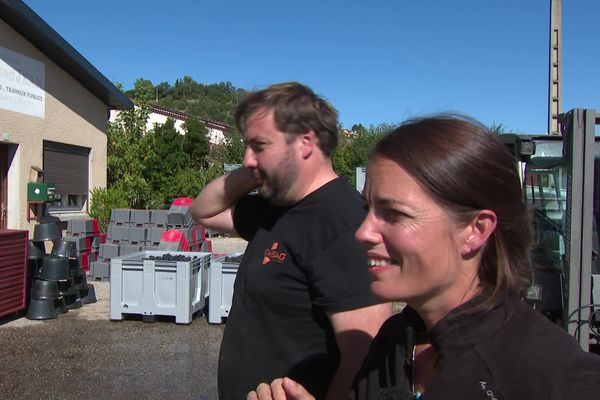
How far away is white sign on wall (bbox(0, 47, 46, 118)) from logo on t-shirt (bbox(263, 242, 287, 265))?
10545 mm

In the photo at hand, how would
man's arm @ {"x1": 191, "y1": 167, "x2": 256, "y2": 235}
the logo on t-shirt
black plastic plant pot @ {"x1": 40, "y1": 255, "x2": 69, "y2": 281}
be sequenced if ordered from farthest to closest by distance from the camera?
black plastic plant pot @ {"x1": 40, "y1": 255, "x2": 69, "y2": 281} < man's arm @ {"x1": 191, "y1": 167, "x2": 256, "y2": 235} < the logo on t-shirt

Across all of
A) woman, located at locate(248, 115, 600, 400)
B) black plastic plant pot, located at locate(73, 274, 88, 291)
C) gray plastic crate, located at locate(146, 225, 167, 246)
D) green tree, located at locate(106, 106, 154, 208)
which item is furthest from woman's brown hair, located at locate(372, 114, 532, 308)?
green tree, located at locate(106, 106, 154, 208)

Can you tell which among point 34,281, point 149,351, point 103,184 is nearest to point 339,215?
point 149,351

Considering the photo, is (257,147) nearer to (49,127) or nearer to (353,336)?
(353,336)

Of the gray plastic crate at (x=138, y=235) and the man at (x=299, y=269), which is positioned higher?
the man at (x=299, y=269)

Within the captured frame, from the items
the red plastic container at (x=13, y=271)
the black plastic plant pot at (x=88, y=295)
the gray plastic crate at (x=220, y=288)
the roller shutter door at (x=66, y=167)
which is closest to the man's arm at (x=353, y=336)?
the gray plastic crate at (x=220, y=288)

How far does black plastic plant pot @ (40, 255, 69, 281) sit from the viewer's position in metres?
7.94

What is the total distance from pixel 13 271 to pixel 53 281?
1.99ft

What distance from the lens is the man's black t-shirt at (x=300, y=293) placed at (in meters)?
1.94

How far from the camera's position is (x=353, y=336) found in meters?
1.85

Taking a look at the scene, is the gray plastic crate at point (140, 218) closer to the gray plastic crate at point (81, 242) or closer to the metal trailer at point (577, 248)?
the gray plastic crate at point (81, 242)

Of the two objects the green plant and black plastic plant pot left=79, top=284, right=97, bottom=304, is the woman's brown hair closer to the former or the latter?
black plastic plant pot left=79, top=284, right=97, bottom=304

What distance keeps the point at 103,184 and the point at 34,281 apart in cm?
705

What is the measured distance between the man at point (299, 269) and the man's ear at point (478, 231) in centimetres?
69
